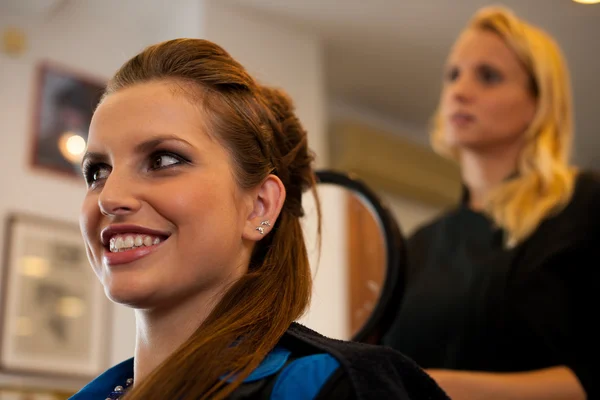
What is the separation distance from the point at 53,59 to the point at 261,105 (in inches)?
80.3

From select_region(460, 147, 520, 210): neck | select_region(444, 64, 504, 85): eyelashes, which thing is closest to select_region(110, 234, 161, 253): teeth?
select_region(460, 147, 520, 210): neck

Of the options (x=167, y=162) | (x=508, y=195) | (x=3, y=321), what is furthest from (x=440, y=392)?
(x=3, y=321)

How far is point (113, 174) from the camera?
3.05 feet

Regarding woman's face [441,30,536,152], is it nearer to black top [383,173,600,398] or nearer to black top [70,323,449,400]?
black top [383,173,600,398]

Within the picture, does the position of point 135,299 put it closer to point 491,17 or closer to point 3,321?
point 491,17

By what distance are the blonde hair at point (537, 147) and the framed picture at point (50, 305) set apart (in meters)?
1.38

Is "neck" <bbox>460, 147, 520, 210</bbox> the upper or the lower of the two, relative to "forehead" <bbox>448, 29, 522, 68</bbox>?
lower

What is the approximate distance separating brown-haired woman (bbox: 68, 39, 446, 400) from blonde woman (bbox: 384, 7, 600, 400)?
Result: 0.34 m

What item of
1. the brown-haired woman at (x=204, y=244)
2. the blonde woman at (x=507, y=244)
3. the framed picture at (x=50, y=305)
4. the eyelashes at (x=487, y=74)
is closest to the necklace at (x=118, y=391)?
the brown-haired woman at (x=204, y=244)

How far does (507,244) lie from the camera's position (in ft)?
5.06

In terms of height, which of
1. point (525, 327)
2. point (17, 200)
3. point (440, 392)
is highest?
point (440, 392)

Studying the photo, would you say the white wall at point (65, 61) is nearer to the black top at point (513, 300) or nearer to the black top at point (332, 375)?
the black top at point (513, 300)

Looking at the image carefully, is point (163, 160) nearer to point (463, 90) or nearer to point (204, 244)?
point (204, 244)

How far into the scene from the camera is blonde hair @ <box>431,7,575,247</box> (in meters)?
1.54
